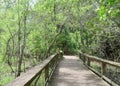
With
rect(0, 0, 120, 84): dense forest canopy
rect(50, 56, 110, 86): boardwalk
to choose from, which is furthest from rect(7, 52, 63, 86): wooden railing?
rect(0, 0, 120, 84): dense forest canopy

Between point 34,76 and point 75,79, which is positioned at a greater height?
point 34,76

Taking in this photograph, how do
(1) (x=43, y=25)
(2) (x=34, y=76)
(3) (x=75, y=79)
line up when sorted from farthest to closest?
(1) (x=43, y=25)
(3) (x=75, y=79)
(2) (x=34, y=76)

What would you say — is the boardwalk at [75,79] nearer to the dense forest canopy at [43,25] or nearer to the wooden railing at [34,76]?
the wooden railing at [34,76]

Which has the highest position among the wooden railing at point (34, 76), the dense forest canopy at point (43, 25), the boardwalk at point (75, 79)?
the dense forest canopy at point (43, 25)

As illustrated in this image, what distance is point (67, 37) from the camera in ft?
116

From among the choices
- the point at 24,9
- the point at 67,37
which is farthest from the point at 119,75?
the point at 67,37

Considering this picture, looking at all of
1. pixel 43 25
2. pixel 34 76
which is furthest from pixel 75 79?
pixel 43 25

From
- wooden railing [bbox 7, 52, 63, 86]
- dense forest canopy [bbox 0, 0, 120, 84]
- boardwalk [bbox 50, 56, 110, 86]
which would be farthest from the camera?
dense forest canopy [bbox 0, 0, 120, 84]

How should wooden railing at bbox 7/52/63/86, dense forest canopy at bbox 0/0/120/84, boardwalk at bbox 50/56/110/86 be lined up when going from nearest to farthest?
wooden railing at bbox 7/52/63/86 < boardwalk at bbox 50/56/110/86 < dense forest canopy at bbox 0/0/120/84

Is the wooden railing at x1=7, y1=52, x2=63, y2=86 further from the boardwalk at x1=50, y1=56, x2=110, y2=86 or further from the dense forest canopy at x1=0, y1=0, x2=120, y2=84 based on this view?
the dense forest canopy at x1=0, y1=0, x2=120, y2=84

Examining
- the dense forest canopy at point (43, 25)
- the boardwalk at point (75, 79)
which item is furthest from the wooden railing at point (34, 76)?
the dense forest canopy at point (43, 25)

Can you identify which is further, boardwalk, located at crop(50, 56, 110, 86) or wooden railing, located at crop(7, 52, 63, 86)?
boardwalk, located at crop(50, 56, 110, 86)

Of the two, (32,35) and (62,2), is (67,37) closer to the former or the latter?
(32,35)

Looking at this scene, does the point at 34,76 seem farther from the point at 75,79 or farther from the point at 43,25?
the point at 43,25
